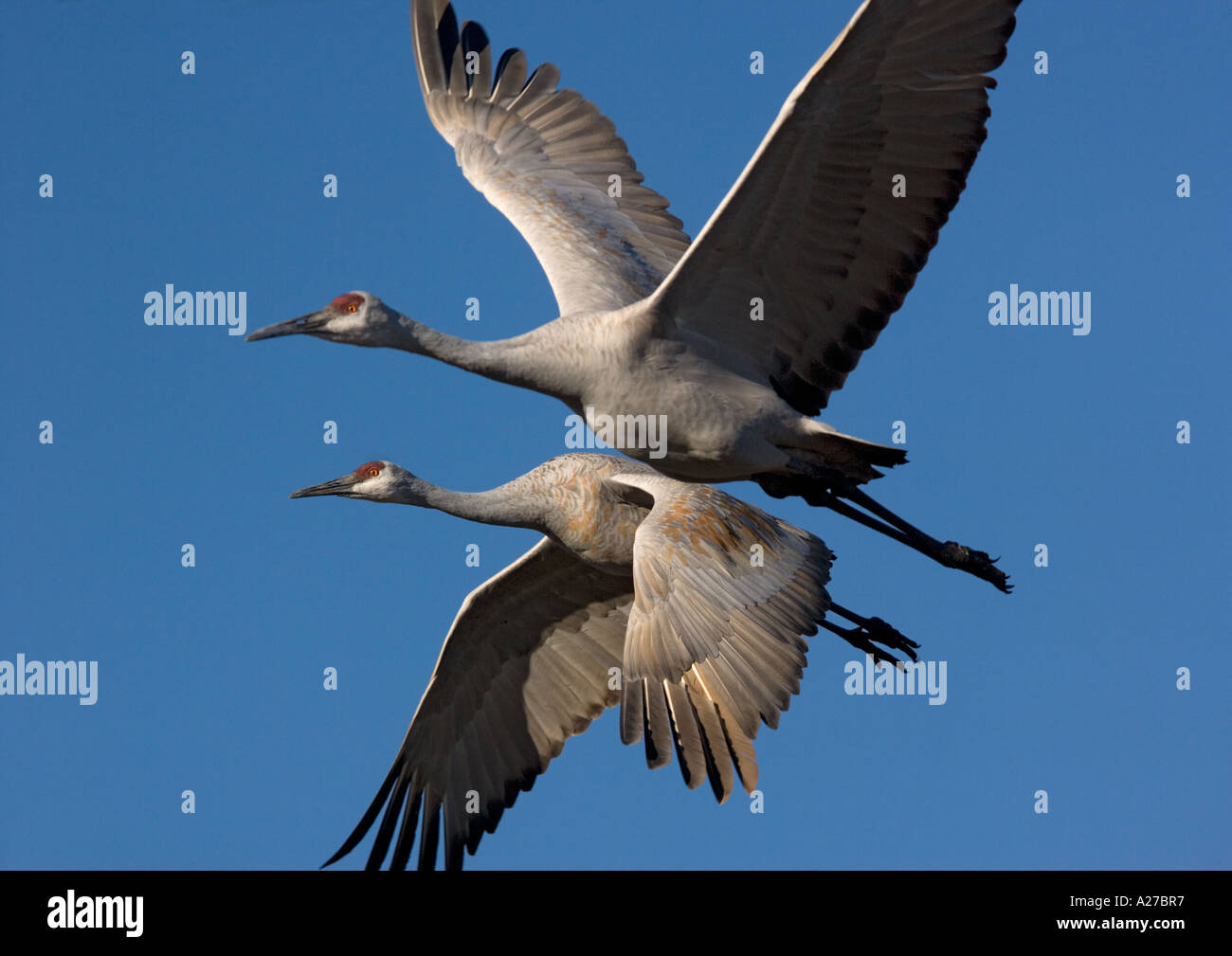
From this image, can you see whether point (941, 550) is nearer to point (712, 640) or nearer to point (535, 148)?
point (712, 640)

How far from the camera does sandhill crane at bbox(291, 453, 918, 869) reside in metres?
9.84

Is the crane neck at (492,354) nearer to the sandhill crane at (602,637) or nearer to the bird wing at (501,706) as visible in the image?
the sandhill crane at (602,637)

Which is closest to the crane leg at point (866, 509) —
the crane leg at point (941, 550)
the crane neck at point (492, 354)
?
the crane leg at point (941, 550)

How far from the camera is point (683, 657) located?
991 centimetres

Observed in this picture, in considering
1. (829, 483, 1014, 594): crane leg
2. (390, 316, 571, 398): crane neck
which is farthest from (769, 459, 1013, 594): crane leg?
(390, 316, 571, 398): crane neck

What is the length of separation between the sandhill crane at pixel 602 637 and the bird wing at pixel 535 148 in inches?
66.2

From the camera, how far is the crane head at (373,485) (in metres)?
12.1

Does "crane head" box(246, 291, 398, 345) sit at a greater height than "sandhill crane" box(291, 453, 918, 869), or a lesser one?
greater

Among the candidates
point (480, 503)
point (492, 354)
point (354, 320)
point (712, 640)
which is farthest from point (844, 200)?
point (480, 503)

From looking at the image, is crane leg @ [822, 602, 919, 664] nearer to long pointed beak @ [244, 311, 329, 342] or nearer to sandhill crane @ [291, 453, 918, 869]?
sandhill crane @ [291, 453, 918, 869]

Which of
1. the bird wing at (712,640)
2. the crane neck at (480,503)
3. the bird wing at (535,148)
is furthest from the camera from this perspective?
the bird wing at (535,148)

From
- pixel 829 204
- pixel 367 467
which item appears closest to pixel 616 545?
pixel 367 467

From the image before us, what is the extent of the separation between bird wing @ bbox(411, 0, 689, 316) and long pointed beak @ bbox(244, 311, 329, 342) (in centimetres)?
230

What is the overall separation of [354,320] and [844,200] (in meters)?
2.79
